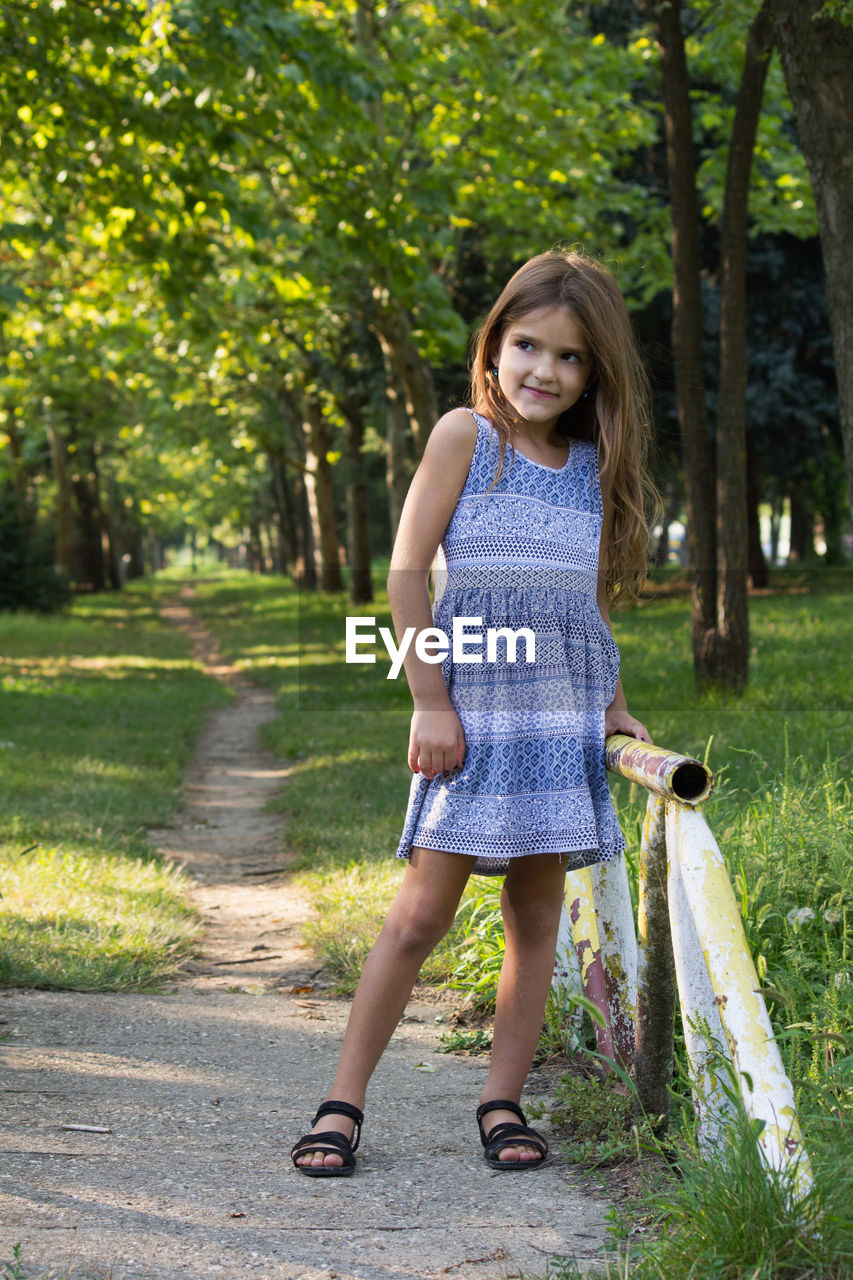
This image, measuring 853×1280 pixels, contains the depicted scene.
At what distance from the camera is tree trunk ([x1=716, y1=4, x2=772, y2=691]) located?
348 inches

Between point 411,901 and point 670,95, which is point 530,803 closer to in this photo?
point 411,901

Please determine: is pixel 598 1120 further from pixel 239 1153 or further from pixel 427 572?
pixel 427 572

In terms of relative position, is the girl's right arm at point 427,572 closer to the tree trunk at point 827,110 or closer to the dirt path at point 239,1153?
the dirt path at point 239,1153

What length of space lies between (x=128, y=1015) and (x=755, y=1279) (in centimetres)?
248

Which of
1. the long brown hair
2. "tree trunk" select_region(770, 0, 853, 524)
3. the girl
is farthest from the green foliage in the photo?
"tree trunk" select_region(770, 0, 853, 524)

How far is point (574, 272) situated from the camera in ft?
9.36

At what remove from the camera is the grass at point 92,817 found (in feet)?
14.6

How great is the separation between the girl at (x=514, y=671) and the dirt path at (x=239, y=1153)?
17 centimetres

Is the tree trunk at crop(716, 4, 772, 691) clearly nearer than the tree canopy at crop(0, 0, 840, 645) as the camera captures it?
Yes

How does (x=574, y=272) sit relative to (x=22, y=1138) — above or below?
above

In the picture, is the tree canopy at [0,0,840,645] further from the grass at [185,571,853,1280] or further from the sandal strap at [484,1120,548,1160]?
the sandal strap at [484,1120,548,1160]

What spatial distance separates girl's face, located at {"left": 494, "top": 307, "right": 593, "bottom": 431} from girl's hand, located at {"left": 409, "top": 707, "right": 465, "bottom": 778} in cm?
72

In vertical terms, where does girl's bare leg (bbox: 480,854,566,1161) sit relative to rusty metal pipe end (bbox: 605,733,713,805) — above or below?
below

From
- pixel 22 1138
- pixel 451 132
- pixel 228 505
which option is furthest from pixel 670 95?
pixel 228 505
